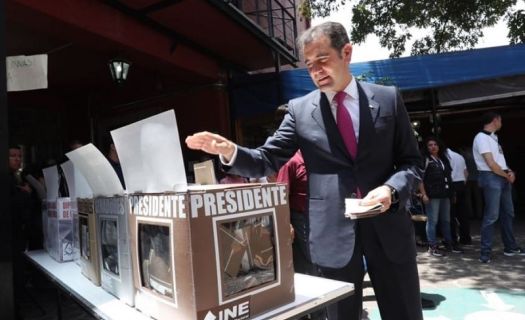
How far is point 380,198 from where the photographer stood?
61.9 inches

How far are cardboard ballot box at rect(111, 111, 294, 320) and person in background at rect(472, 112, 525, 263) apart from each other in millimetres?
4784

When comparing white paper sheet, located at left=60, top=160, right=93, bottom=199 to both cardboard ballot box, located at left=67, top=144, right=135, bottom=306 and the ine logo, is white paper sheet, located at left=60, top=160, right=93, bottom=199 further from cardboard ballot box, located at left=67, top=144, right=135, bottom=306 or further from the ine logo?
the ine logo

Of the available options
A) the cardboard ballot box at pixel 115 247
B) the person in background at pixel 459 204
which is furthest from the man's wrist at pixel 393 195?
the person in background at pixel 459 204

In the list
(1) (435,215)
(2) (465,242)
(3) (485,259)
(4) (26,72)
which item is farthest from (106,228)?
(2) (465,242)

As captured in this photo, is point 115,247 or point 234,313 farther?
point 115,247

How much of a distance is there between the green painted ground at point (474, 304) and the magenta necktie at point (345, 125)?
2526mm

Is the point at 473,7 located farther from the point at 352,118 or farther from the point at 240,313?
the point at 240,313

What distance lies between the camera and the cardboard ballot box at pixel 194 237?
4.05 ft

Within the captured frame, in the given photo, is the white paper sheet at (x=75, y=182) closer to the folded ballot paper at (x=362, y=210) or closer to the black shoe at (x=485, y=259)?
the folded ballot paper at (x=362, y=210)

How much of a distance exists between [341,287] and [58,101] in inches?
381

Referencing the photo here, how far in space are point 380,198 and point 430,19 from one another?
10.9 meters

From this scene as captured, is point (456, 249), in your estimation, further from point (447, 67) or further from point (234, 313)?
point (234, 313)

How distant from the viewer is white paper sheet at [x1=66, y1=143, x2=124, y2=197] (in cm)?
172

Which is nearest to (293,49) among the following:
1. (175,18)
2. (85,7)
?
(175,18)
